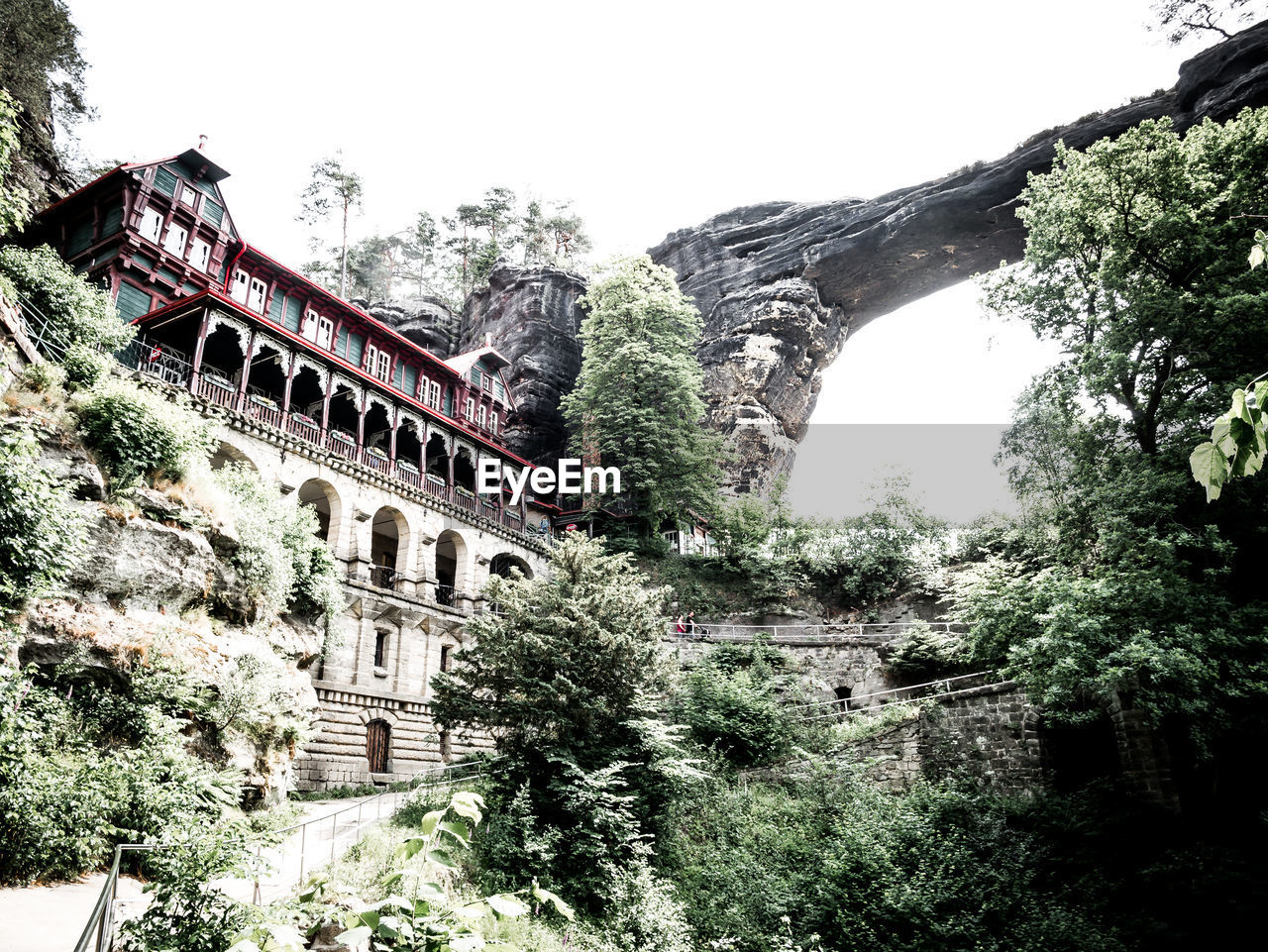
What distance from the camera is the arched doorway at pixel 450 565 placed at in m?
32.0

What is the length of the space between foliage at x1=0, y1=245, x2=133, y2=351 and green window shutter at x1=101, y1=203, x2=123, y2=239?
6553 mm

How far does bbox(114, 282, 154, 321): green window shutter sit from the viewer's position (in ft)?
90.9

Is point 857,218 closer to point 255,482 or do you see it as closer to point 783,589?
point 783,589

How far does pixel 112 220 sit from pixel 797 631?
30.1 m

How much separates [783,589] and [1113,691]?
701 inches

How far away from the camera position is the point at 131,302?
28203mm

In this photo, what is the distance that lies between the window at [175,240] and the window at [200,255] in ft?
1.10

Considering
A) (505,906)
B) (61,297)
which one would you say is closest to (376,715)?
(61,297)

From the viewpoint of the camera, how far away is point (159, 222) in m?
29.1

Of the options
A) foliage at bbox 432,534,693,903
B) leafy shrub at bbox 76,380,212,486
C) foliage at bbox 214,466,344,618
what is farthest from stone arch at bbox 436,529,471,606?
leafy shrub at bbox 76,380,212,486

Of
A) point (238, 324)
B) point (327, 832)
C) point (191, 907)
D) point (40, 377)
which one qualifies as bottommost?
point (327, 832)

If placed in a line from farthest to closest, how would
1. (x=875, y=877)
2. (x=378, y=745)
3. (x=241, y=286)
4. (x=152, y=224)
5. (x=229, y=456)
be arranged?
(x=241, y=286) → (x=152, y=224) → (x=229, y=456) → (x=378, y=745) → (x=875, y=877)

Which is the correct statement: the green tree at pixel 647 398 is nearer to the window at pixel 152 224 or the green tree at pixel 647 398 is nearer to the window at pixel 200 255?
the window at pixel 200 255

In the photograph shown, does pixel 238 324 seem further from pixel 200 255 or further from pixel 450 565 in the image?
pixel 450 565
